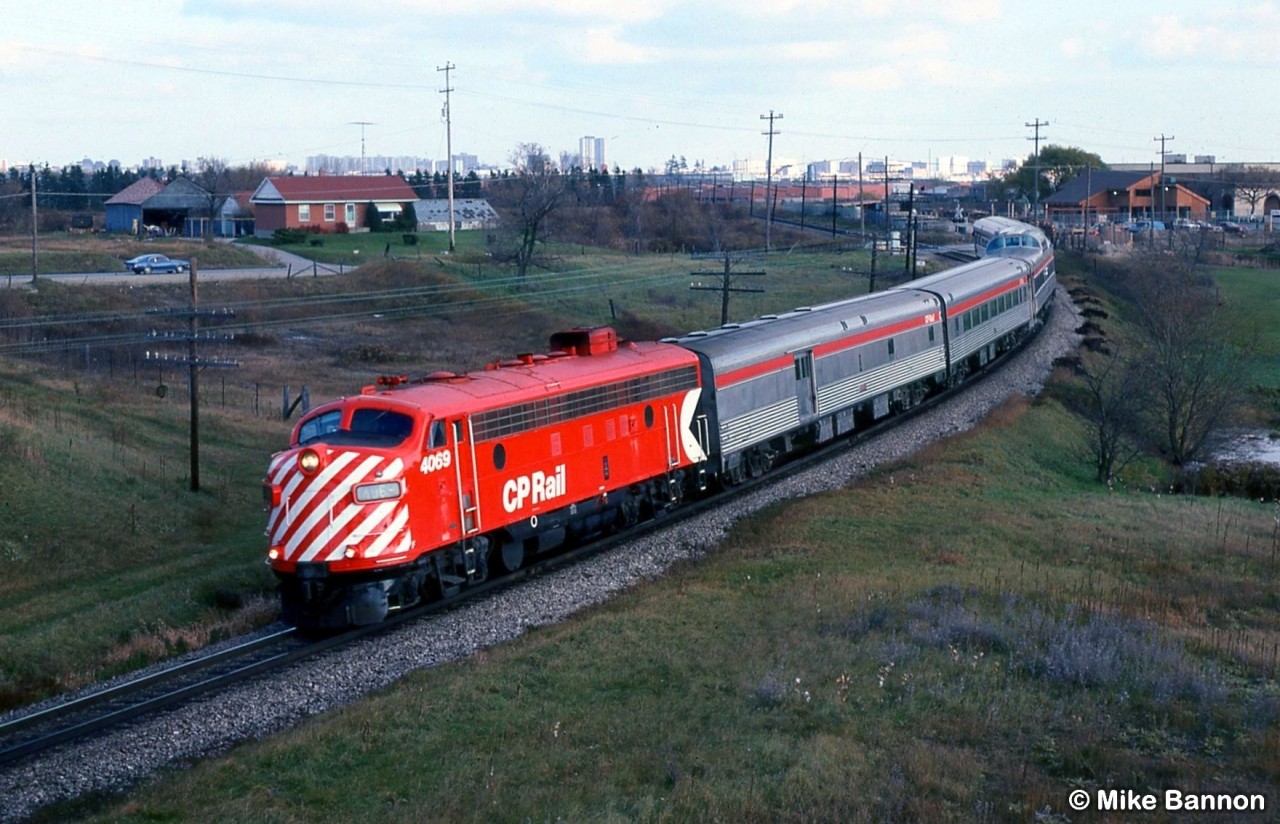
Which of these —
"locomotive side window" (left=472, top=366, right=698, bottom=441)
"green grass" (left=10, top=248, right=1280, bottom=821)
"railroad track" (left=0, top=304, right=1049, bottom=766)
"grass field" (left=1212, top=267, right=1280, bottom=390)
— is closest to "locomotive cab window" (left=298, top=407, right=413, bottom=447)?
"locomotive side window" (left=472, top=366, right=698, bottom=441)

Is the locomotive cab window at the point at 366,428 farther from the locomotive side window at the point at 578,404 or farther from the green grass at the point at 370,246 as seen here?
the green grass at the point at 370,246

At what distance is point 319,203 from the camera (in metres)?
106

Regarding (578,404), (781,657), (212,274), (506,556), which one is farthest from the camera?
(212,274)

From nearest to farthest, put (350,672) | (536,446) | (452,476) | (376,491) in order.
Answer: (350,672), (376,491), (452,476), (536,446)

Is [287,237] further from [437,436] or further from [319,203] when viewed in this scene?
[437,436]

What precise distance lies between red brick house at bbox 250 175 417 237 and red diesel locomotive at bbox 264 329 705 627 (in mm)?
84785

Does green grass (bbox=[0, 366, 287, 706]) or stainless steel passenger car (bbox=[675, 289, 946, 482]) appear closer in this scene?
green grass (bbox=[0, 366, 287, 706])

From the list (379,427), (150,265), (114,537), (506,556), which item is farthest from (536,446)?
(150,265)

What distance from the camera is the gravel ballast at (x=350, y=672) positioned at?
562 inches

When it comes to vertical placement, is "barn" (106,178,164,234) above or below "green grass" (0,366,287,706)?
above

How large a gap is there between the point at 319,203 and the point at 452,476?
90.8 metres

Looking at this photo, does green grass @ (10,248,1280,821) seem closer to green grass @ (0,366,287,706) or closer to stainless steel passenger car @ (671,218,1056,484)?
green grass @ (0,366,287,706)

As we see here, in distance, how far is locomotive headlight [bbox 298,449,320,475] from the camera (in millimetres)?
18547

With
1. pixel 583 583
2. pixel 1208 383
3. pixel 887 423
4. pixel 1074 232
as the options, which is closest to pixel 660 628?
pixel 583 583
